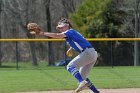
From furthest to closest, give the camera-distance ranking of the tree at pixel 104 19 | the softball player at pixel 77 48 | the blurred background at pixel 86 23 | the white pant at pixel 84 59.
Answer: the tree at pixel 104 19 → the blurred background at pixel 86 23 → the white pant at pixel 84 59 → the softball player at pixel 77 48

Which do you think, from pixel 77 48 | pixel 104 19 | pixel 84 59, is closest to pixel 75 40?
pixel 77 48

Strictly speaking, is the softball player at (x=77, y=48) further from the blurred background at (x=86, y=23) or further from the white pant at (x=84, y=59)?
the blurred background at (x=86, y=23)

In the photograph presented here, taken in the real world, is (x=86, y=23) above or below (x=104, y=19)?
below

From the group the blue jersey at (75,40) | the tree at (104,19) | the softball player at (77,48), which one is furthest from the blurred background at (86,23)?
the blue jersey at (75,40)

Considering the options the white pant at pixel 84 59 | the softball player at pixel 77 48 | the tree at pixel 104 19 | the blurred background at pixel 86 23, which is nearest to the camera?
the softball player at pixel 77 48

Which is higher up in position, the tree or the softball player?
the tree

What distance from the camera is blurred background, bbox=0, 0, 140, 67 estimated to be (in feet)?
95.0

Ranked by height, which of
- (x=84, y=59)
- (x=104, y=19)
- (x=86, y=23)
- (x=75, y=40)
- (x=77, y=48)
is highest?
(x=104, y=19)

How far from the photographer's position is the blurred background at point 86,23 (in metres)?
29.0

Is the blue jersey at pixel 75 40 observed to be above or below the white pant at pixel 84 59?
above

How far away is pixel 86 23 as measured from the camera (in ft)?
110

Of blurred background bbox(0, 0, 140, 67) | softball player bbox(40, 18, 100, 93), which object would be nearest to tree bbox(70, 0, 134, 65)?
Answer: blurred background bbox(0, 0, 140, 67)

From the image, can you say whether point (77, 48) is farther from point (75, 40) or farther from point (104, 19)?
point (104, 19)

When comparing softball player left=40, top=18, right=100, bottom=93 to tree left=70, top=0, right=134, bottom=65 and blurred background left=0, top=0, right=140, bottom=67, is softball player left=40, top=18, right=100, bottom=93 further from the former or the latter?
tree left=70, top=0, right=134, bottom=65
